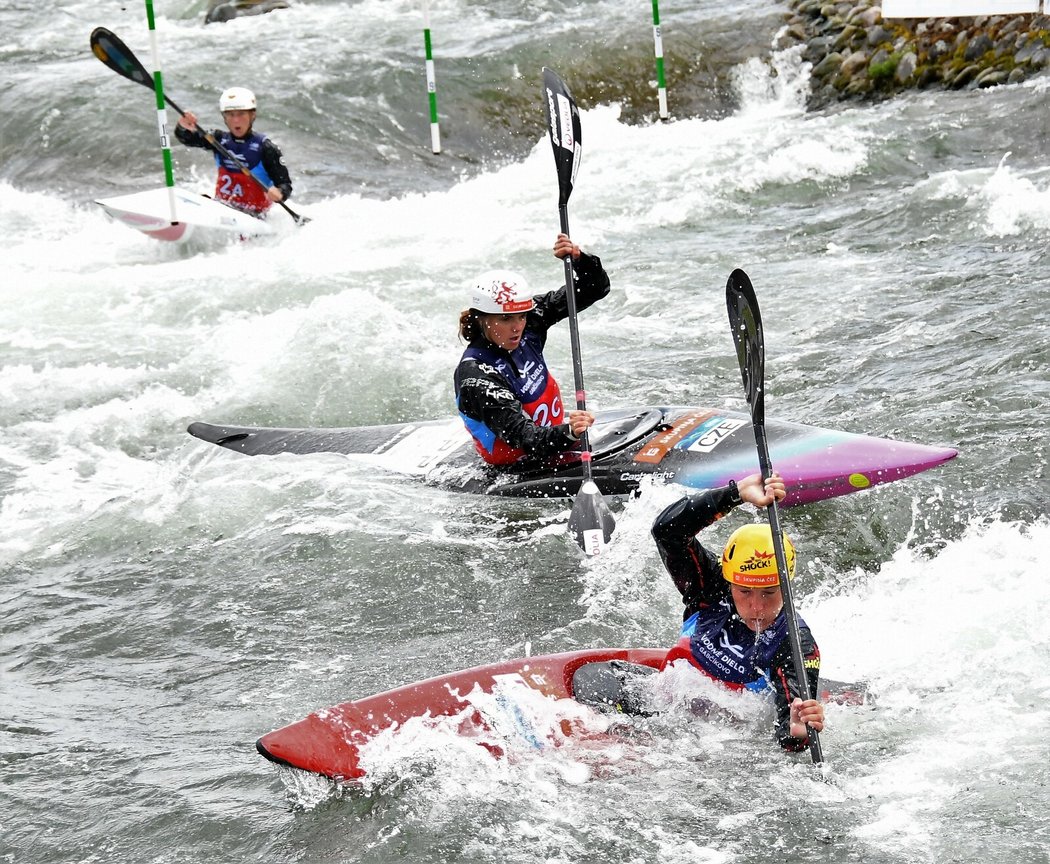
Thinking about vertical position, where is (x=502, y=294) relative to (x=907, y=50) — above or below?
below

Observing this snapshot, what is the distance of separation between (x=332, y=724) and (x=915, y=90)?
1103 cm

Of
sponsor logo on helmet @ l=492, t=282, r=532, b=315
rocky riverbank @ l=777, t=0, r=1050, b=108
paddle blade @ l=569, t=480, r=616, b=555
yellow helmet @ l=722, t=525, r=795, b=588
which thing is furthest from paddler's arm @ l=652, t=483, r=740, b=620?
rocky riverbank @ l=777, t=0, r=1050, b=108

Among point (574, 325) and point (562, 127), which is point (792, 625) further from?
point (562, 127)

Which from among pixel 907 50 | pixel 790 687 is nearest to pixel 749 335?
pixel 790 687

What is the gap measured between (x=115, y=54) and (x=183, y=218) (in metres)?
1.35

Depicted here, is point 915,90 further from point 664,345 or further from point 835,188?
point 664,345

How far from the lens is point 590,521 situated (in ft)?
19.1

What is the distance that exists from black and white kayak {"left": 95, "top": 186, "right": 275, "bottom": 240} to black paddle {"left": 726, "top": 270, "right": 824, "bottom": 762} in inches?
282

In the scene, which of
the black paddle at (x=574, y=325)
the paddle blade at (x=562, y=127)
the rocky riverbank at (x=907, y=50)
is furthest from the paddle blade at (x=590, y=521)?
the rocky riverbank at (x=907, y=50)

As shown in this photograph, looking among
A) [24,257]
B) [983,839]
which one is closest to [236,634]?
[983,839]

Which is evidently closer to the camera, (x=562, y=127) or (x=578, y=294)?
(x=578, y=294)

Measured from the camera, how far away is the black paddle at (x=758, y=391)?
4012mm

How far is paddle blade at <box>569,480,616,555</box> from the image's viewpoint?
225 inches

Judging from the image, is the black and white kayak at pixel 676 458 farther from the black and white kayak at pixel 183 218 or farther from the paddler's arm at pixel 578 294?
the black and white kayak at pixel 183 218
